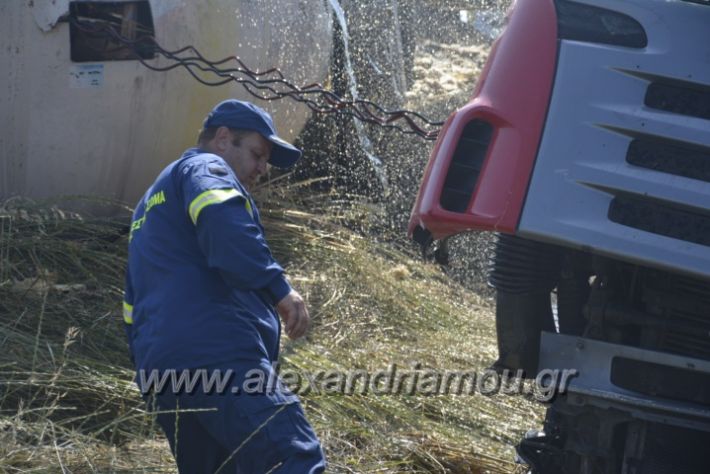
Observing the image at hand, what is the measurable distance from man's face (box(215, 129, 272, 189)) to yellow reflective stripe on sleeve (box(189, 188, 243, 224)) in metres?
0.37

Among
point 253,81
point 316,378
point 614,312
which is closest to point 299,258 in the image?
point 253,81

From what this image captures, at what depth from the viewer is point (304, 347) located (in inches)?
200

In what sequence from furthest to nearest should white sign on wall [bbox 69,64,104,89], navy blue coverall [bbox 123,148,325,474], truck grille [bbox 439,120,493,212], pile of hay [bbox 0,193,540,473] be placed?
white sign on wall [bbox 69,64,104,89], pile of hay [bbox 0,193,540,473], truck grille [bbox 439,120,493,212], navy blue coverall [bbox 123,148,325,474]

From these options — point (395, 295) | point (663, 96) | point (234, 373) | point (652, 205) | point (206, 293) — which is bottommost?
point (395, 295)

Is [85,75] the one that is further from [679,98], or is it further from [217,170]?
[679,98]

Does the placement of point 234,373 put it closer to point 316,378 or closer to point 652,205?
point 652,205

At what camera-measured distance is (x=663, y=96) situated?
3133 mm

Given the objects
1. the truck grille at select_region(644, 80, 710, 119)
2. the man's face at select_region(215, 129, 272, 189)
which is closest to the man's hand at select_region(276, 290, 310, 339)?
the man's face at select_region(215, 129, 272, 189)

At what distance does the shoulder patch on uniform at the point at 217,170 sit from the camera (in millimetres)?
3117

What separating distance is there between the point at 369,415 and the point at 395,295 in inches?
68.0

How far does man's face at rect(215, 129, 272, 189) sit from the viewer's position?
11.1 ft

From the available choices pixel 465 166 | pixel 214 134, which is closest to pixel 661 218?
pixel 465 166

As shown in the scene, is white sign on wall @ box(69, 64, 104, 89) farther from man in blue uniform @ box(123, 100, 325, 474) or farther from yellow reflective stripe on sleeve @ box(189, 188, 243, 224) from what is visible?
yellow reflective stripe on sleeve @ box(189, 188, 243, 224)

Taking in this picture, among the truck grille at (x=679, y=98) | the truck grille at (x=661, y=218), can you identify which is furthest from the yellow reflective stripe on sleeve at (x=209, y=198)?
the truck grille at (x=679, y=98)
